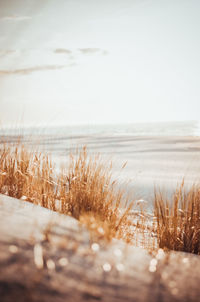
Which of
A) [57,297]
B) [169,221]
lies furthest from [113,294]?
[169,221]

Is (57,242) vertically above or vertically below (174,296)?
above

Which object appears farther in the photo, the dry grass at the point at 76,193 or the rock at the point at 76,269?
the dry grass at the point at 76,193

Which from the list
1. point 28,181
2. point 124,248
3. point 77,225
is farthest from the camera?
point 28,181

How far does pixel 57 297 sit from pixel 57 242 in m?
0.32

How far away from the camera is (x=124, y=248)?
3.83 feet

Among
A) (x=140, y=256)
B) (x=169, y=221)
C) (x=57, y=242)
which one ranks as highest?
(x=57, y=242)

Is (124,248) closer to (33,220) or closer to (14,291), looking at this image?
(33,220)

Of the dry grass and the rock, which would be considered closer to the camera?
the rock

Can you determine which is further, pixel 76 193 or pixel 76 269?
pixel 76 193

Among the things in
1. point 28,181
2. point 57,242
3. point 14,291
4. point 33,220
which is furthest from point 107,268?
point 28,181

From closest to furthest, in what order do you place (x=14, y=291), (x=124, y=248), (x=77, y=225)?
(x=14, y=291) < (x=124, y=248) < (x=77, y=225)

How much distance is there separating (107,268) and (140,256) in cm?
26

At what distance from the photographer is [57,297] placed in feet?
2.39

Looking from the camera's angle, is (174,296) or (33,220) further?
(33,220)
